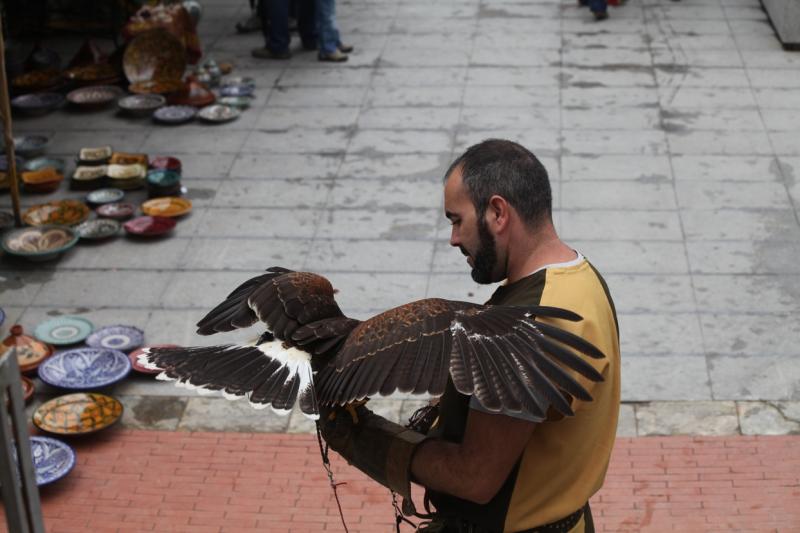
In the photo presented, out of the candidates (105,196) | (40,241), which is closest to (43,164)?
(105,196)

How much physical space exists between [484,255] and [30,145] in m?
7.22

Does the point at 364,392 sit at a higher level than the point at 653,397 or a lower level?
higher

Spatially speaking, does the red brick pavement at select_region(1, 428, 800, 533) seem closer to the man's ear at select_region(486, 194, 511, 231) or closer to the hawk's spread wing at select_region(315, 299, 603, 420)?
the hawk's spread wing at select_region(315, 299, 603, 420)

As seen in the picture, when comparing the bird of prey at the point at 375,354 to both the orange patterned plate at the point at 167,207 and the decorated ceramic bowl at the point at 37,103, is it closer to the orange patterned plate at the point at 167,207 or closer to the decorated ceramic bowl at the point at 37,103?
the orange patterned plate at the point at 167,207

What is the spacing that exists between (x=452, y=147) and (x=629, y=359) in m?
3.23

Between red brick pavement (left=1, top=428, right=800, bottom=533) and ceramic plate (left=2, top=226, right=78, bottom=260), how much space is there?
2.05 m

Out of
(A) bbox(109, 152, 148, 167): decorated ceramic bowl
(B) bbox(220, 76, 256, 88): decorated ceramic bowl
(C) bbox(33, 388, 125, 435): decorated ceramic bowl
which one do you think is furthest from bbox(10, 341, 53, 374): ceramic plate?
(B) bbox(220, 76, 256, 88): decorated ceramic bowl

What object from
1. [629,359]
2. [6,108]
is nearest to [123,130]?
[6,108]

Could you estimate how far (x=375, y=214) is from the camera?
7859mm

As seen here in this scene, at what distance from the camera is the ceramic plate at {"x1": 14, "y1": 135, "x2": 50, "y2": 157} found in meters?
8.95

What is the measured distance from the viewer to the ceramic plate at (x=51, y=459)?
5.29m

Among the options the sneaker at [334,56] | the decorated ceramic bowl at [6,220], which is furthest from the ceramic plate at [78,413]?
the sneaker at [334,56]

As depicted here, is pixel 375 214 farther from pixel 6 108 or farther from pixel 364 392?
pixel 364 392

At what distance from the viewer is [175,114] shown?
9562 millimetres
